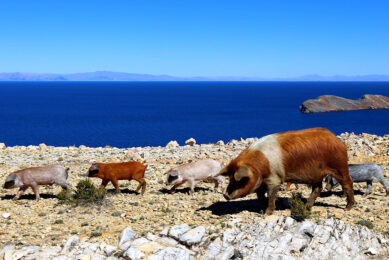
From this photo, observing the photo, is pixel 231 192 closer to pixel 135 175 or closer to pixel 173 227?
pixel 173 227

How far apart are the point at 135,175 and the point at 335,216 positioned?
7.06 m

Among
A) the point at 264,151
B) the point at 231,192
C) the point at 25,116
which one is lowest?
the point at 25,116

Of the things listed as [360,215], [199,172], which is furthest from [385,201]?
[199,172]

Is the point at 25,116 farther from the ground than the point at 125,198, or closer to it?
closer to it

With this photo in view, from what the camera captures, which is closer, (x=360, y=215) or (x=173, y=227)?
(x=173, y=227)

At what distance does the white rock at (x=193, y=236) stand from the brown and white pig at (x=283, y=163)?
4.35 ft

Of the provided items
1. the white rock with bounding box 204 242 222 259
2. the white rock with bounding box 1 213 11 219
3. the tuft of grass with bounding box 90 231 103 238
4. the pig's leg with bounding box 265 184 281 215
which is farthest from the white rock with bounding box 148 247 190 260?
the white rock with bounding box 1 213 11 219

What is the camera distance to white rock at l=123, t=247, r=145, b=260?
31.0 ft

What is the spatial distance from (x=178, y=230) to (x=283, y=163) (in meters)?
3.46

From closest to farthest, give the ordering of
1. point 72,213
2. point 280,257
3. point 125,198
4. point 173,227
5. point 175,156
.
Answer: point 280,257
point 173,227
point 72,213
point 125,198
point 175,156

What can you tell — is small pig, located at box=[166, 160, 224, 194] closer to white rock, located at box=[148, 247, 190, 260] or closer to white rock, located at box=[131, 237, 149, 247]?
white rock, located at box=[131, 237, 149, 247]

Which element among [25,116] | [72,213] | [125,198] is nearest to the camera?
[72,213]

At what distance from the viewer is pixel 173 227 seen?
1066cm

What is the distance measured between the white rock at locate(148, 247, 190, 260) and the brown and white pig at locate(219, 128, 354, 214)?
2189mm
